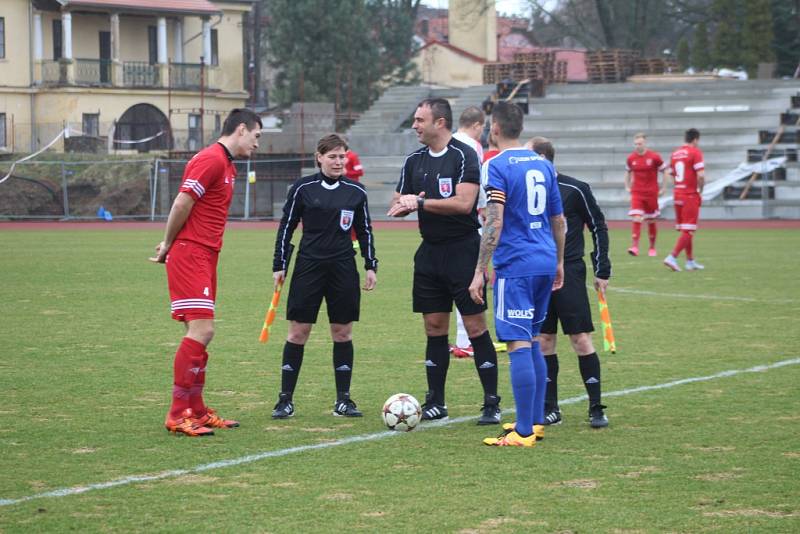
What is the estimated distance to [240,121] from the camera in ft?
26.6


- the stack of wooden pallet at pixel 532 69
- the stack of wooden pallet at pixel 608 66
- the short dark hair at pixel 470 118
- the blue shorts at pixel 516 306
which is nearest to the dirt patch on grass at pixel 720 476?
the blue shorts at pixel 516 306

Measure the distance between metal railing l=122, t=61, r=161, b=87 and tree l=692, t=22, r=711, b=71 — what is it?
26402 mm

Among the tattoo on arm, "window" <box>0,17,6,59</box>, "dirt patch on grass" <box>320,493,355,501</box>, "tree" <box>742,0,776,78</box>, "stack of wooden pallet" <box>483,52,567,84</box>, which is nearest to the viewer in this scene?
"dirt patch on grass" <box>320,493,355,501</box>

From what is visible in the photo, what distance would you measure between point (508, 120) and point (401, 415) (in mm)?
2031

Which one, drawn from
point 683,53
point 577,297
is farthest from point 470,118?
point 683,53

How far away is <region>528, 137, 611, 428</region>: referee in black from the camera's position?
8117 millimetres

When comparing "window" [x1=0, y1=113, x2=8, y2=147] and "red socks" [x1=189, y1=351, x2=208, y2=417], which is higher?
"window" [x1=0, y1=113, x2=8, y2=147]

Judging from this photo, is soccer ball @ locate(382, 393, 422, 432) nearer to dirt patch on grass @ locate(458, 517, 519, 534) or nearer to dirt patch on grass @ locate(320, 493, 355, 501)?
dirt patch on grass @ locate(320, 493, 355, 501)

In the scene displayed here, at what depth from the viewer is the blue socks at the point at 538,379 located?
7.62m

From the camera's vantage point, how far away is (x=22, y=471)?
6781 millimetres

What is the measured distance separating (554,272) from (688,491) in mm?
1705

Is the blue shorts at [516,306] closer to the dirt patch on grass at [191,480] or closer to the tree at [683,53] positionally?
the dirt patch on grass at [191,480]

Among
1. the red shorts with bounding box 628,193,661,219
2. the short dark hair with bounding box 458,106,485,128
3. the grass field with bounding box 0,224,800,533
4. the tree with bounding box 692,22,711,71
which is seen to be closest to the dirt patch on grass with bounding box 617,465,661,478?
the grass field with bounding box 0,224,800,533

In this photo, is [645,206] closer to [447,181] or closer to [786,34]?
[447,181]
